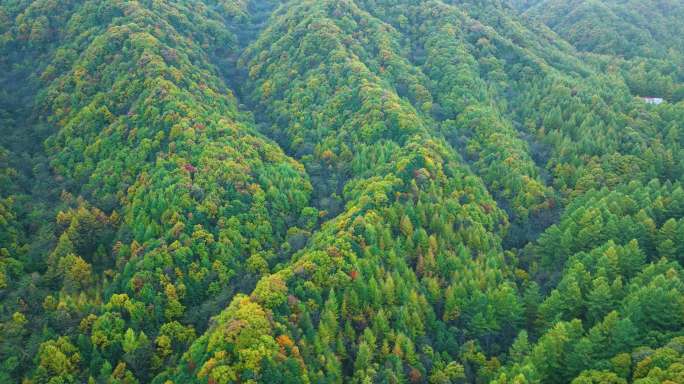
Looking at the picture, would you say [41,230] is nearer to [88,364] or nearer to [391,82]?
[88,364]

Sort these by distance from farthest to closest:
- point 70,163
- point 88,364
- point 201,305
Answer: point 70,163 → point 201,305 → point 88,364

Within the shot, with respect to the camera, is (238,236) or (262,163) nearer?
(238,236)

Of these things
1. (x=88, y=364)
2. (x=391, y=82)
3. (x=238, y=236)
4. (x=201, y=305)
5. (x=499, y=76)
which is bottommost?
(x=88, y=364)

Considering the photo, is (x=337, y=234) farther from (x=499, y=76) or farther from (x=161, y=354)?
(x=499, y=76)

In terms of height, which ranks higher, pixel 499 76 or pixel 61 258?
pixel 499 76

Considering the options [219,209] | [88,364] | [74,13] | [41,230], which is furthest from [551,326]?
[74,13]

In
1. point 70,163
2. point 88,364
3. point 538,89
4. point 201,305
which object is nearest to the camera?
point 88,364

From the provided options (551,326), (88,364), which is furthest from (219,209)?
(551,326)
